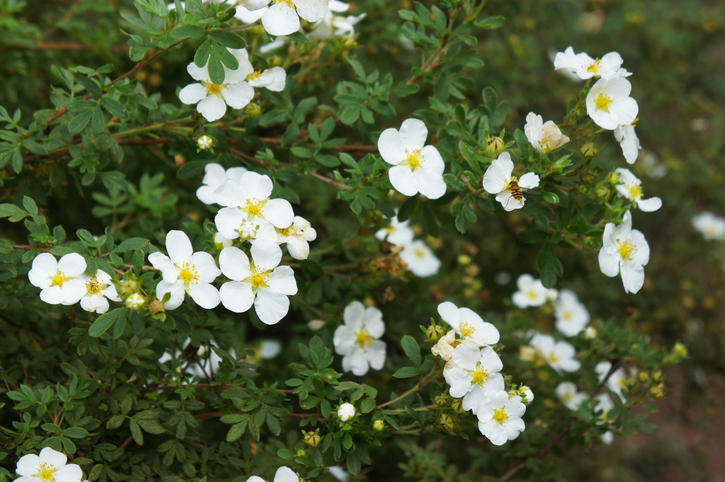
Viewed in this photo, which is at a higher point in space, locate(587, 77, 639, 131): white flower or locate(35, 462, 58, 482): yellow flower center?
locate(587, 77, 639, 131): white flower

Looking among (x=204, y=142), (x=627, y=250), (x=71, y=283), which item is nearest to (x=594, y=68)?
(x=627, y=250)

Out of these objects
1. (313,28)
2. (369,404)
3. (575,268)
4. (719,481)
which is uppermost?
(313,28)

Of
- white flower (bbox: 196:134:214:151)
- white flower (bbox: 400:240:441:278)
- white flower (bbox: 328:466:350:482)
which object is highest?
white flower (bbox: 196:134:214:151)

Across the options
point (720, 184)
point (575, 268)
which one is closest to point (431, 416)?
point (575, 268)

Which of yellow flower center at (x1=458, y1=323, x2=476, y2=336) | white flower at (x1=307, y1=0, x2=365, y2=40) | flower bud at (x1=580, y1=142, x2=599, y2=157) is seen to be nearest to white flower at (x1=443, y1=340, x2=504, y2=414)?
yellow flower center at (x1=458, y1=323, x2=476, y2=336)

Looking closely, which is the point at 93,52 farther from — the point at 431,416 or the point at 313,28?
the point at 431,416

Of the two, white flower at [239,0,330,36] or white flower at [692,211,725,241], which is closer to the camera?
white flower at [239,0,330,36]

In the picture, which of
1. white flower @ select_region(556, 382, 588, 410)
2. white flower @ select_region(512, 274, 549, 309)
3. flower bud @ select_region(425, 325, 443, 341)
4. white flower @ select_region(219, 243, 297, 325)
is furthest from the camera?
white flower @ select_region(512, 274, 549, 309)

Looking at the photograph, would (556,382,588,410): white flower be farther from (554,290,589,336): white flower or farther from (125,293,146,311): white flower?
(125,293,146,311): white flower
